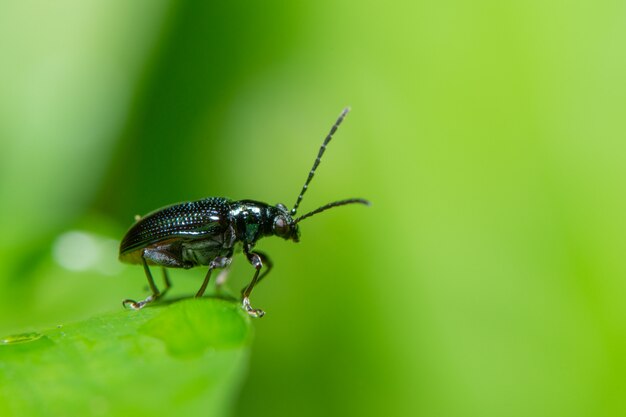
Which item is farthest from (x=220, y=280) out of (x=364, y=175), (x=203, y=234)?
(x=364, y=175)

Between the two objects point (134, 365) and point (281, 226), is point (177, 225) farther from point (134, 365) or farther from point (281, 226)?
point (134, 365)

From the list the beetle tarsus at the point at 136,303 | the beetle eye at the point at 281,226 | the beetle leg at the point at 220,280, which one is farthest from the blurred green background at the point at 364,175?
the beetle eye at the point at 281,226

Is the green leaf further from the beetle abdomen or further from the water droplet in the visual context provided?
the beetle abdomen

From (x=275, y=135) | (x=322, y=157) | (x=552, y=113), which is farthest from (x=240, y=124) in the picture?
(x=552, y=113)

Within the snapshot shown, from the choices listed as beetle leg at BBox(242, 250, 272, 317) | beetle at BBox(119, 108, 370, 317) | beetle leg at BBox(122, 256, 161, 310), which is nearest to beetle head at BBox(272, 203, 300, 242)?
beetle at BBox(119, 108, 370, 317)

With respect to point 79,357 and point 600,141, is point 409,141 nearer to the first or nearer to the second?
point 600,141
